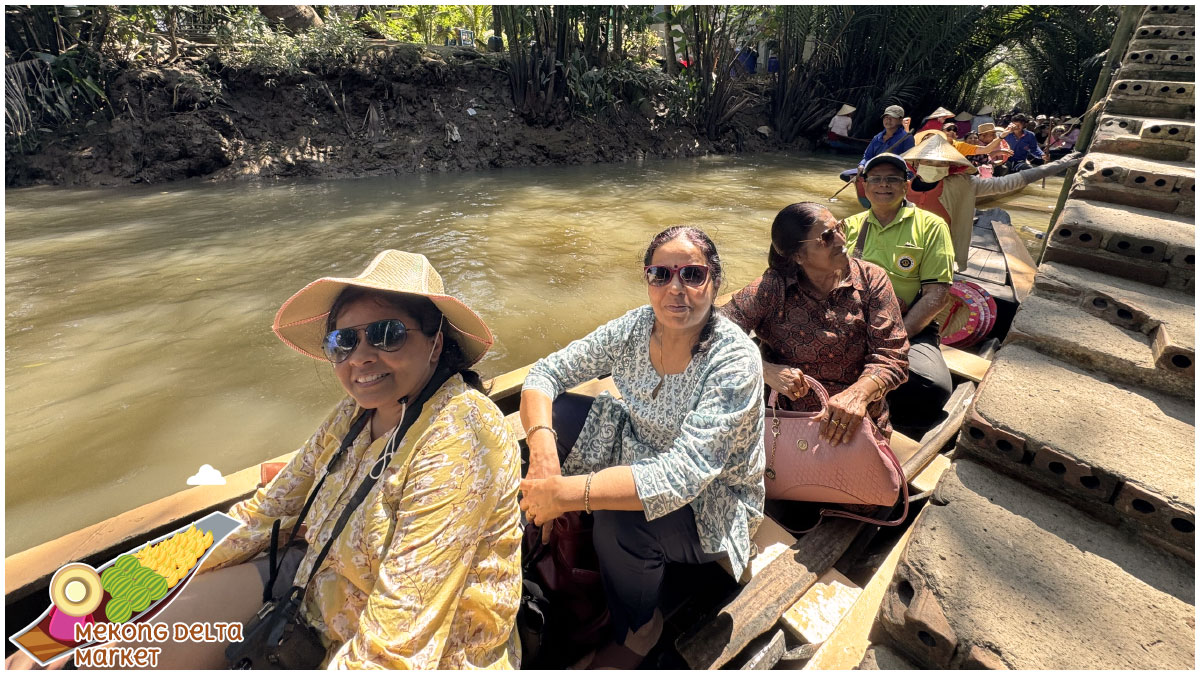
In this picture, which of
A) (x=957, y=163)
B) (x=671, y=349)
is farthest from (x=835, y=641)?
(x=957, y=163)

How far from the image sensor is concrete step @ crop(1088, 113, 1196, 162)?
9.25 feet

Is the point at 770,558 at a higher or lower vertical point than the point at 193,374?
higher

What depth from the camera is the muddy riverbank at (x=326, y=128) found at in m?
9.80

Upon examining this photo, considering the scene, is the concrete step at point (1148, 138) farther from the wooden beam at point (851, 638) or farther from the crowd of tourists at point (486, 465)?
the wooden beam at point (851, 638)

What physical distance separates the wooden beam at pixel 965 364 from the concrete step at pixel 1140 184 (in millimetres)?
989

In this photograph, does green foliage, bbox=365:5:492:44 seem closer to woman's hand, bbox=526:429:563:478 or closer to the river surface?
the river surface

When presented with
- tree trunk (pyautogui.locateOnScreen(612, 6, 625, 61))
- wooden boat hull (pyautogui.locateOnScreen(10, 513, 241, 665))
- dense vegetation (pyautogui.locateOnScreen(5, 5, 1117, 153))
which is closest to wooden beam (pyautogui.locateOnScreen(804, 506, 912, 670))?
wooden boat hull (pyautogui.locateOnScreen(10, 513, 241, 665))

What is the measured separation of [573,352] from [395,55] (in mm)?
13032

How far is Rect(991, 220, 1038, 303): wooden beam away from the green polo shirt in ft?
3.71

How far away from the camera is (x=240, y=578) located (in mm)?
1555

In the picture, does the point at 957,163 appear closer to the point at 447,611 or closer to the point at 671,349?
the point at 671,349

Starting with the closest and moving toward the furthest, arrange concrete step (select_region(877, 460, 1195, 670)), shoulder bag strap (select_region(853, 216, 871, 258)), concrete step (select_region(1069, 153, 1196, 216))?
concrete step (select_region(877, 460, 1195, 670))
concrete step (select_region(1069, 153, 1196, 216))
shoulder bag strap (select_region(853, 216, 871, 258))

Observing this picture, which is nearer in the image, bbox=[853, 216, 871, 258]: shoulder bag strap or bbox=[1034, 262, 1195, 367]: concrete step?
bbox=[1034, 262, 1195, 367]: concrete step

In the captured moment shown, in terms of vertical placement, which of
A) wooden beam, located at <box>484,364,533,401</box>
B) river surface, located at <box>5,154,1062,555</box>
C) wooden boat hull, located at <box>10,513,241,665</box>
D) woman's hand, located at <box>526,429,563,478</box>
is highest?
woman's hand, located at <box>526,429,563,478</box>
